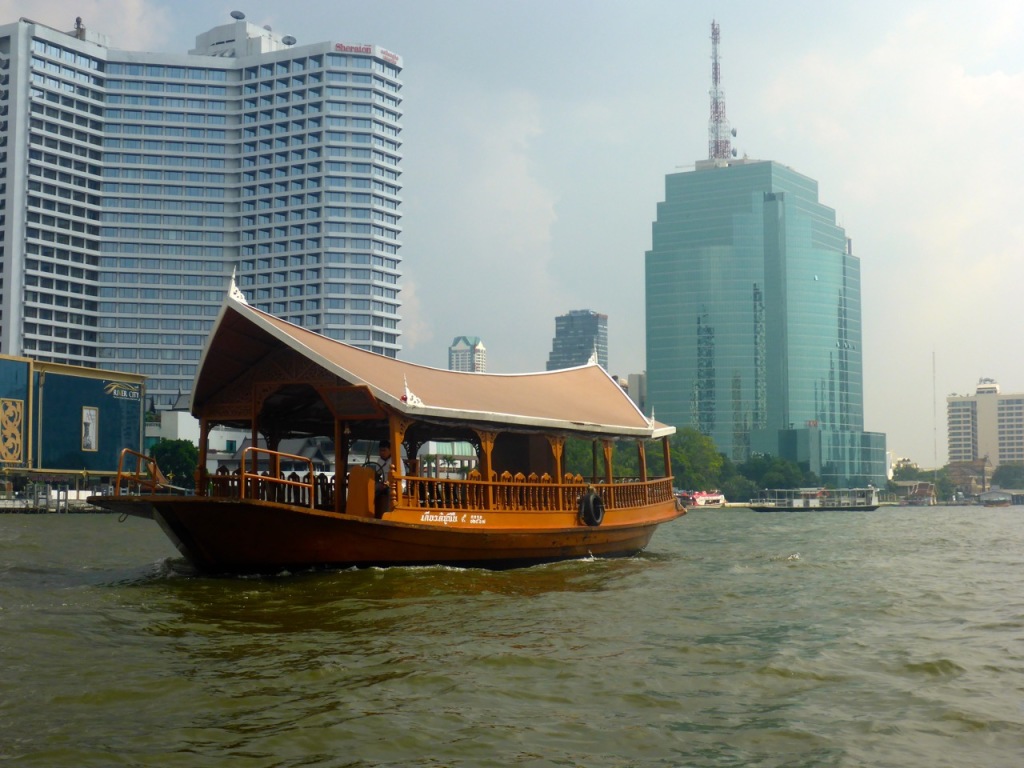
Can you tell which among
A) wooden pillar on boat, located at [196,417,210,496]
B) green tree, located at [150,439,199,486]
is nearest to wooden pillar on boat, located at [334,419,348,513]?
wooden pillar on boat, located at [196,417,210,496]

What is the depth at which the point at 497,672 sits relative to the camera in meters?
8.63

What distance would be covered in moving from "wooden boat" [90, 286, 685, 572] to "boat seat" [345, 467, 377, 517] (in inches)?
0.6

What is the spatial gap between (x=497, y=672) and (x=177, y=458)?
57.3 metres

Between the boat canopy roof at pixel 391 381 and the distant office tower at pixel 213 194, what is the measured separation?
8817 cm

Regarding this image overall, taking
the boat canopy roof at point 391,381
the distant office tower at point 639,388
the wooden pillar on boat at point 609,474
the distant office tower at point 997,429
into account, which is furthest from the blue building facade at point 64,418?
the distant office tower at point 997,429

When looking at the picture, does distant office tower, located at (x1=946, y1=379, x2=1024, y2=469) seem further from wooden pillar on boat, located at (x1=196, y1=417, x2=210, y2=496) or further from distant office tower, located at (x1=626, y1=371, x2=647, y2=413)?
wooden pillar on boat, located at (x1=196, y1=417, x2=210, y2=496)

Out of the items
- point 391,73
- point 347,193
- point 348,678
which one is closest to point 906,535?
point 348,678

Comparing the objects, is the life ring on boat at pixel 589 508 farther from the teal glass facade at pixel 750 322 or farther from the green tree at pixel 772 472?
the teal glass facade at pixel 750 322

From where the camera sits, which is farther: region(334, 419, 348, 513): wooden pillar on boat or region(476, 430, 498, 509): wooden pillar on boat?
region(476, 430, 498, 509): wooden pillar on boat

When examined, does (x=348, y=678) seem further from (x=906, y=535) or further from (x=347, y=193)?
(x=347, y=193)

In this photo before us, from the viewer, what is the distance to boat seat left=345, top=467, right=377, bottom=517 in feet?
46.5

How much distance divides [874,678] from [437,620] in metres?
4.40

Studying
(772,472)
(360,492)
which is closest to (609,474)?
(360,492)

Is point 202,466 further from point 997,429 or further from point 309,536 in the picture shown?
point 997,429
